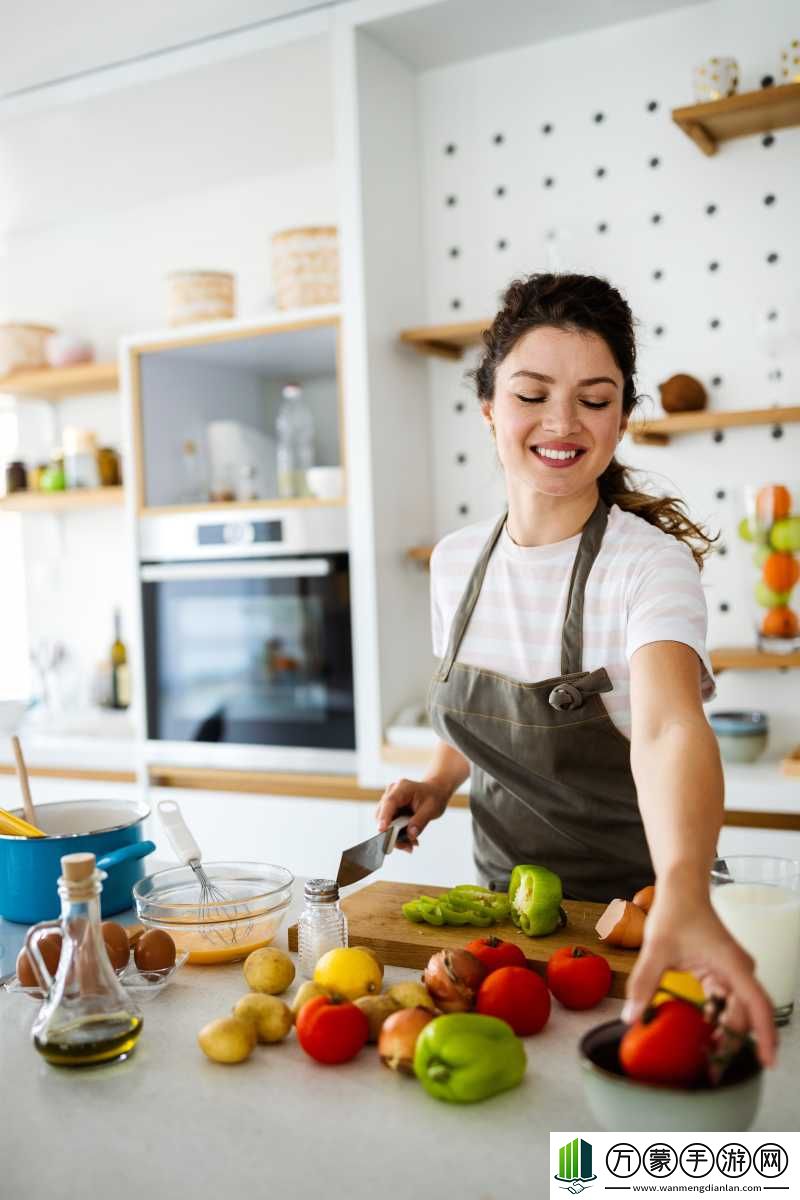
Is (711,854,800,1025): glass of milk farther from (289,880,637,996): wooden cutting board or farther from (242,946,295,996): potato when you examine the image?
(242,946,295,996): potato

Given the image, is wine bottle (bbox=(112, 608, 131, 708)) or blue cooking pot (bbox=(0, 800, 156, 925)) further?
wine bottle (bbox=(112, 608, 131, 708))

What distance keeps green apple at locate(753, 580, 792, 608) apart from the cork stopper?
1.92 meters

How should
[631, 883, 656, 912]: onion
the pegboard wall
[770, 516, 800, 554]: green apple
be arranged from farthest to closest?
the pegboard wall → [770, 516, 800, 554]: green apple → [631, 883, 656, 912]: onion

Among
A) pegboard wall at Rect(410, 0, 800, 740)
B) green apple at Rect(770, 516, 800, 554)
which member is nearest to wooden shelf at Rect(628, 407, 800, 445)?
pegboard wall at Rect(410, 0, 800, 740)

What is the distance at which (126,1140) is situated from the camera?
933 millimetres

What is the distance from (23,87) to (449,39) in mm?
1207

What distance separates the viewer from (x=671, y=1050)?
2.68 ft

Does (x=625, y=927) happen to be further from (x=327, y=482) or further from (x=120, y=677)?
(x=120, y=677)

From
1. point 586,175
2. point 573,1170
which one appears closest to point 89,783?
point 586,175

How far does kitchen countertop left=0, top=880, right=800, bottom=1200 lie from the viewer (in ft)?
2.84

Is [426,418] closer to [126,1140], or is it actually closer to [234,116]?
[234,116]

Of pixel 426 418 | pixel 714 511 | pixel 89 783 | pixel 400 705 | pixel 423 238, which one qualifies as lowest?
pixel 89 783

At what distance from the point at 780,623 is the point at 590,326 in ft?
4.30

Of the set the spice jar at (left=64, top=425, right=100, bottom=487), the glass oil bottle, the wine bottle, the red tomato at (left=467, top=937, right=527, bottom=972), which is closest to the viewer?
the glass oil bottle
